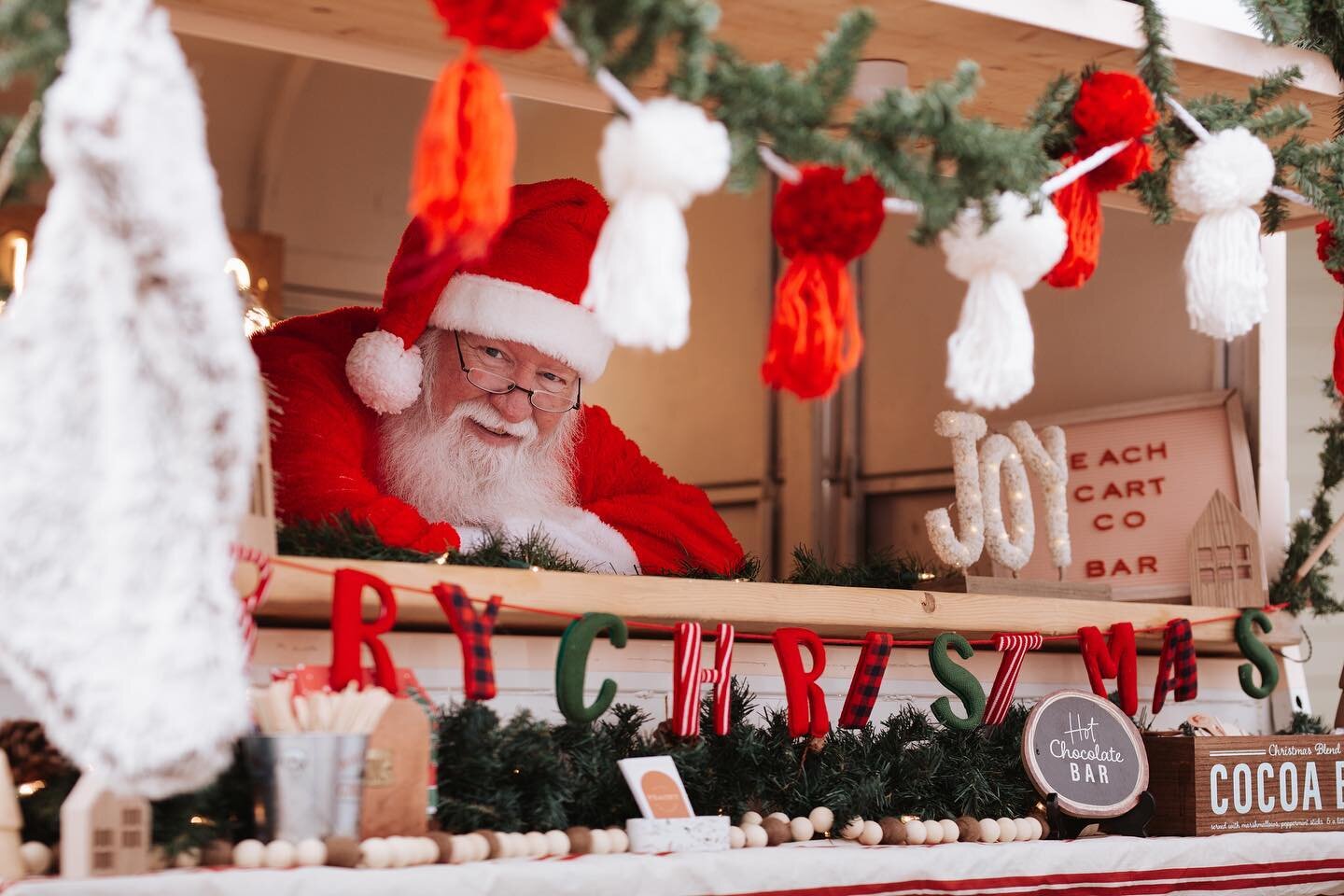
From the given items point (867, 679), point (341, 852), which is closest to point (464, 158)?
point (341, 852)

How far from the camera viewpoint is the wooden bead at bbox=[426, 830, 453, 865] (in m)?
1.81

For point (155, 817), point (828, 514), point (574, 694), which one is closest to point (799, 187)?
point (574, 694)

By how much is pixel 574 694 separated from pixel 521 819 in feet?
0.55

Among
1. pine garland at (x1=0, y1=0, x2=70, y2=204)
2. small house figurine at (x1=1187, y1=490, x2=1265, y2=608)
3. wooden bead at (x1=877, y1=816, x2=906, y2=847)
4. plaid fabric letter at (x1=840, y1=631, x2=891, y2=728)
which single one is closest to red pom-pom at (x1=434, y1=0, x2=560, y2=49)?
pine garland at (x1=0, y1=0, x2=70, y2=204)

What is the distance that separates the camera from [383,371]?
118 inches

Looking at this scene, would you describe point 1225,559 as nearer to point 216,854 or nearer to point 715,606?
point 715,606

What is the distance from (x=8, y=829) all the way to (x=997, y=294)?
1185mm

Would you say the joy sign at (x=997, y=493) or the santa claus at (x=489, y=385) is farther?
the santa claus at (x=489, y=385)

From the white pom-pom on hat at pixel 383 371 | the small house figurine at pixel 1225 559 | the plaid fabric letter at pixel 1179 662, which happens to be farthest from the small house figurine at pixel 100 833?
the small house figurine at pixel 1225 559

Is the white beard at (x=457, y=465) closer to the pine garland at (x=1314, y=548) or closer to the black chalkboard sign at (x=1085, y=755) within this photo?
the black chalkboard sign at (x=1085, y=755)

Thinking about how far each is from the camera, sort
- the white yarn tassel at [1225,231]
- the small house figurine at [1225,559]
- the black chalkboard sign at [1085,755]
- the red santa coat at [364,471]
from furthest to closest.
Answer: the small house figurine at [1225,559], the red santa coat at [364,471], the black chalkboard sign at [1085,755], the white yarn tassel at [1225,231]

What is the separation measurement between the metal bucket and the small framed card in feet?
1.38

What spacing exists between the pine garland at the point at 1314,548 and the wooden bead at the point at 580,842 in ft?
5.24

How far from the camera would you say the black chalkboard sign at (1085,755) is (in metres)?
2.43
